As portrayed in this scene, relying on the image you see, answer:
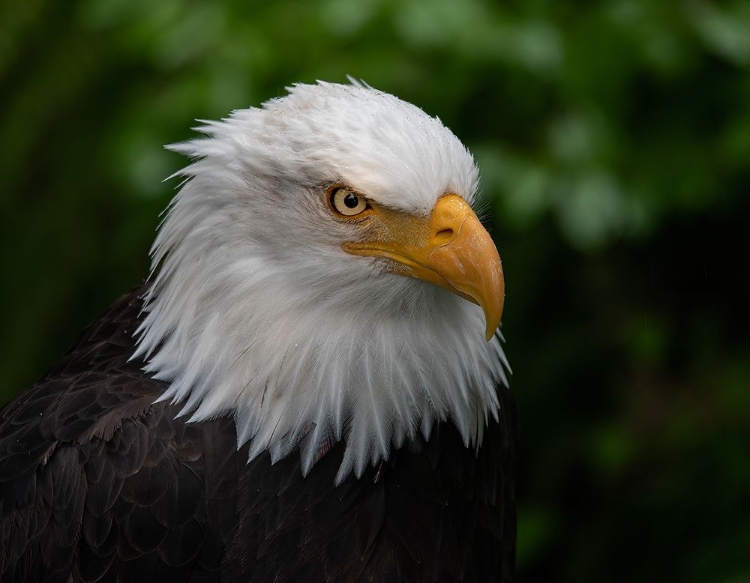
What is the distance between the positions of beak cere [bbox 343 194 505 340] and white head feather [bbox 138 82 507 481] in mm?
37

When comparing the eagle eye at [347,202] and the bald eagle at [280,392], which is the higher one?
the eagle eye at [347,202]

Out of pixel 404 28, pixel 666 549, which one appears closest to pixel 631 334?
pixel 666 549

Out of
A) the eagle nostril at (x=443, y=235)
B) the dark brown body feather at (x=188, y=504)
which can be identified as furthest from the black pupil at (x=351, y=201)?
the dark brown body feather at (x=188, y=504)

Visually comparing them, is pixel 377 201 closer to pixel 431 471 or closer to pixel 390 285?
pixel 390 285

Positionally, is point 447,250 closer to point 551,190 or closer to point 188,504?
point 188,504

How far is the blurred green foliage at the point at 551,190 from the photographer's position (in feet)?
12.6

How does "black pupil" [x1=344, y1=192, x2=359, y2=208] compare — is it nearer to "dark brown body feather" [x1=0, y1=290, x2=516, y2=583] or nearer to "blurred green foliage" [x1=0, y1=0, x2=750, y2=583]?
"dark brown body feather" [x1=0, y1=290, x2=516, y2=583]

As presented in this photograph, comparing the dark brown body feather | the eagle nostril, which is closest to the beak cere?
the eagle nostril

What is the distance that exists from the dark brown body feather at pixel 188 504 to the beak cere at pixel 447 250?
54 centimetres

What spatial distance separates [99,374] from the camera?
2992 millimetres

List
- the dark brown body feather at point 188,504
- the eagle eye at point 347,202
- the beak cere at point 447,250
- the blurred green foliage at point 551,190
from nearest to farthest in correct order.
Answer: the beak cere at point 447,250 → the eagle eye at point 347,202 → the dark brown body feather at point 188,504 → the blurred green foliage at point 551,190

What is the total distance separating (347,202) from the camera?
262cm

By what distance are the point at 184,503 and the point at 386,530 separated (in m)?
0.54

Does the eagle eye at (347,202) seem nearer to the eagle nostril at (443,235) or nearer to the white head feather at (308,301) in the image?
the white head feather at (308,301)
